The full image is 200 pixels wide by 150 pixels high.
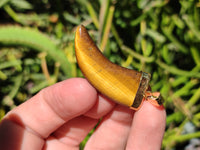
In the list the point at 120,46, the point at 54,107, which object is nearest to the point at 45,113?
the point at 54,107

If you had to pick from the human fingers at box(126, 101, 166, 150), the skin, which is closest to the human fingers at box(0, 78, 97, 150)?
the skin

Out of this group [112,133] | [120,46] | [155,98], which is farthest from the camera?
[120,46]

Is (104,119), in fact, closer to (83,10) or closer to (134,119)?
(134,119)

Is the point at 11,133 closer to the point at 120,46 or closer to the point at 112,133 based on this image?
the point at 112,133

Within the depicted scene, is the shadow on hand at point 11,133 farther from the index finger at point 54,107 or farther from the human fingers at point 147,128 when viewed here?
the human fingers at point 147,128

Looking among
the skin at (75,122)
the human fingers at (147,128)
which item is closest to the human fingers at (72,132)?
the skin at (75,122)

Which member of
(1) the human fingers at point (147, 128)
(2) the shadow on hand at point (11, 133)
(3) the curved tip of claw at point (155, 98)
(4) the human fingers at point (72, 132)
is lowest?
(4) the human fingers at point (72, 132)
